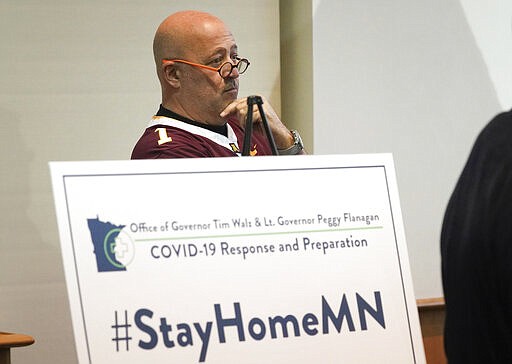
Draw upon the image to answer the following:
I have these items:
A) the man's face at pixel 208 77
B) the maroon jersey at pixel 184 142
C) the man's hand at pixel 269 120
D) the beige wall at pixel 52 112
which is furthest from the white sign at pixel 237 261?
the beige wall at pixel 52 112

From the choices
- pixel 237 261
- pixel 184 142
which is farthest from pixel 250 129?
pixel 184 142

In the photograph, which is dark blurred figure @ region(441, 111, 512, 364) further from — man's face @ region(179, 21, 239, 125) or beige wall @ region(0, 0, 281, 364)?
beige wall @ region(0, 0, 281, 364)

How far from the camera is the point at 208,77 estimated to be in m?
2.96

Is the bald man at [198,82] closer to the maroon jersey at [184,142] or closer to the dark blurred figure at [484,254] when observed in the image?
the maroon jersey at [184,142]

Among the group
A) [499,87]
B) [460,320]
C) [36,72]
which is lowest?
[460,320]

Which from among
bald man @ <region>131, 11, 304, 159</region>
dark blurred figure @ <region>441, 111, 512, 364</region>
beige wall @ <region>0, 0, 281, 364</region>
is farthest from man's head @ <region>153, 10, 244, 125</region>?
dark blurred figure @ <region>441, 111, 512, 364</region>

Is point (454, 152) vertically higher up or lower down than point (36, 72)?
lower down

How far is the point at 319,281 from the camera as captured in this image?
2111mm

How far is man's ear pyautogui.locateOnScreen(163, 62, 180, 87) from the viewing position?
298cm

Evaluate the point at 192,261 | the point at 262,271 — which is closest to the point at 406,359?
the point at 262,271

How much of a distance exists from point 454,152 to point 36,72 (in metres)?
1.86

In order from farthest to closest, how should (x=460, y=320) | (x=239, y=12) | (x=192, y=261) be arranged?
(x=239, y=12) < (x=192, y=261) < (x=460, y=320)

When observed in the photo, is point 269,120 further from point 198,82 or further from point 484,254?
point 484,254

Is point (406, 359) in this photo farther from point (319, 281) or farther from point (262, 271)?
point (262, 271)
